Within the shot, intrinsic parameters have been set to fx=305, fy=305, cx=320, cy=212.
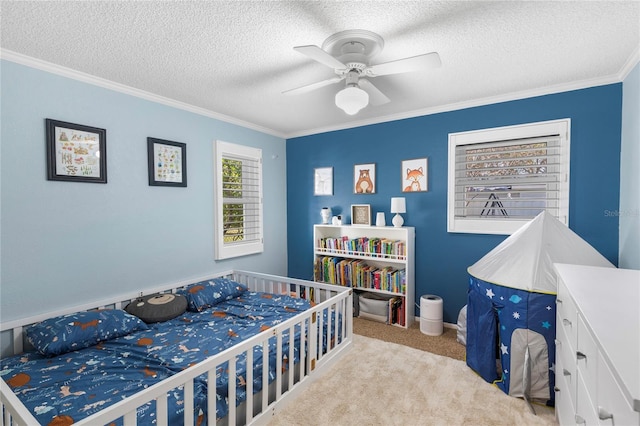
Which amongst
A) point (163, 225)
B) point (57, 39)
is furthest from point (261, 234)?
point (57, 39)

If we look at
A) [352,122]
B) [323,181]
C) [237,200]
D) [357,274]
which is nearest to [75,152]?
[237,200]

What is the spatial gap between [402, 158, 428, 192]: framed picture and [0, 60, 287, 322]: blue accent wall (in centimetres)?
216

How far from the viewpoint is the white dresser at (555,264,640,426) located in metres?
0.80

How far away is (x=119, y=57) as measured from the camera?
7.09ft

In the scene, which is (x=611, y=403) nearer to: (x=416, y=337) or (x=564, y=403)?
(x=564, y=403)

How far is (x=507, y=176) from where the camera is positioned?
304 cm

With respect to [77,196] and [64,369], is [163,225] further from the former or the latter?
[64,369]

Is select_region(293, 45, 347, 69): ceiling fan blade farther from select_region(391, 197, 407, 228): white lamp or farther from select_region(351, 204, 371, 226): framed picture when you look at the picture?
select_region(351, 204, 371, 226): framed picture

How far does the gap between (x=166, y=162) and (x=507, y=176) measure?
3406 mm

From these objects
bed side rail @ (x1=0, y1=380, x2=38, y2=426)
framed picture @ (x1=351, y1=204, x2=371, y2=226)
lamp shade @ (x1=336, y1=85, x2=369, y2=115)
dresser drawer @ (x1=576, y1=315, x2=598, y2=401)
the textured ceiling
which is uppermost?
the textured ceiling

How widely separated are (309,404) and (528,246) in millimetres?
1892

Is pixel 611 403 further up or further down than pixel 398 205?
further down

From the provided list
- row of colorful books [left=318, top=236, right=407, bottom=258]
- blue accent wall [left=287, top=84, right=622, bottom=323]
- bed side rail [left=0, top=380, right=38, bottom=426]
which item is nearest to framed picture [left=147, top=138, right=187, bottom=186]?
blue accent wall [left=287, top=84, right=622, bottom=323]

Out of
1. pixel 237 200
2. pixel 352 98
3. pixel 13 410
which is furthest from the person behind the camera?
pixel 237 200
